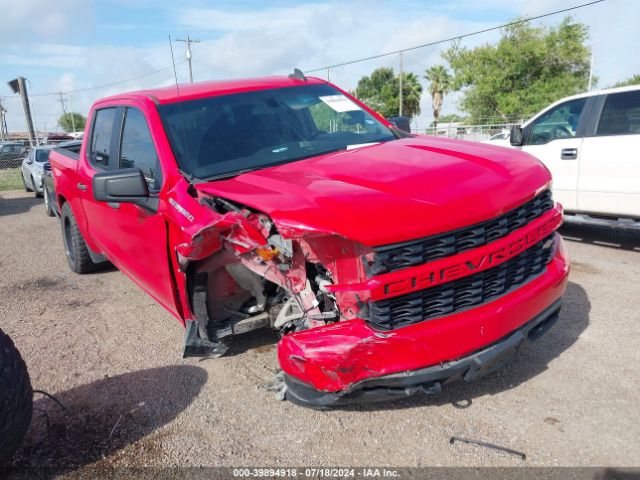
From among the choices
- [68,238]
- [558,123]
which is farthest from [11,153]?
[558,123]

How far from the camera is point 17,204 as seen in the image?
1362 centimetres

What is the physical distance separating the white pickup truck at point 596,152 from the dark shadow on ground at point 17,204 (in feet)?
34.2

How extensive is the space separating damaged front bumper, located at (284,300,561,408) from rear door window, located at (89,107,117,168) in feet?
9.51

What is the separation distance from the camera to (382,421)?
291 centimetres

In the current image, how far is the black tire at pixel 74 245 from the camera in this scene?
5908 mm

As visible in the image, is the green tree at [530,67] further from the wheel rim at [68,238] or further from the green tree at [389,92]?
the wheel rim at [68,238]

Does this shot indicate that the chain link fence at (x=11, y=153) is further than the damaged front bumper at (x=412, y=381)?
Yes

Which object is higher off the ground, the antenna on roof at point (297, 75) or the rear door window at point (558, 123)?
the antenna on roof at point (297, 75)

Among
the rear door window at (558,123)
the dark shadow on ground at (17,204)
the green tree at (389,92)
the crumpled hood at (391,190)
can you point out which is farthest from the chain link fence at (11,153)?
the green tree at (389,92)

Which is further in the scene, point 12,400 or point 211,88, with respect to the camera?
point 211,88

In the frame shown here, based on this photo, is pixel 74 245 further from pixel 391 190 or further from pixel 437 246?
pixel 437 246

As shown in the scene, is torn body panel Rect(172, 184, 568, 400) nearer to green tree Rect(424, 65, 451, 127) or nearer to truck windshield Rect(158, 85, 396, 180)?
truck windshield Rect(158, 85, 396, 180)

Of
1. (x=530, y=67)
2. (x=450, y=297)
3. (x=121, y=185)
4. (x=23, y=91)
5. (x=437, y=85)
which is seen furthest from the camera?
(x=437, y=85)

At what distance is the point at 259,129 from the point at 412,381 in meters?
2.10
